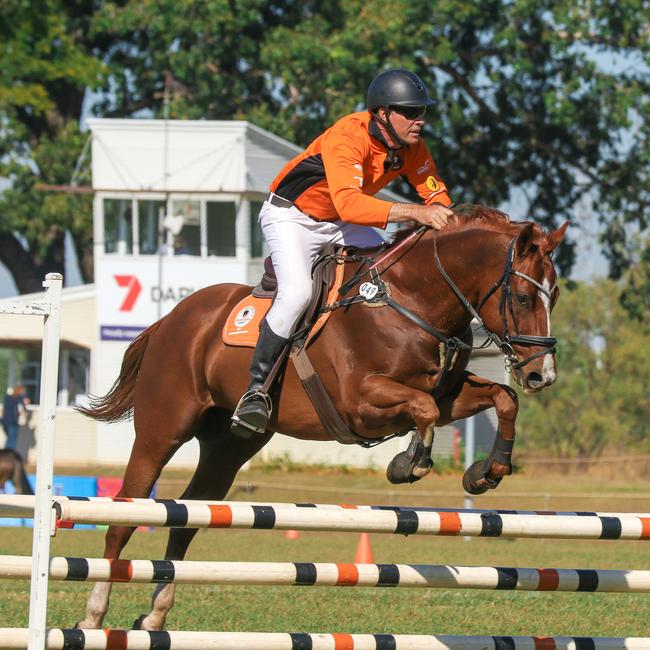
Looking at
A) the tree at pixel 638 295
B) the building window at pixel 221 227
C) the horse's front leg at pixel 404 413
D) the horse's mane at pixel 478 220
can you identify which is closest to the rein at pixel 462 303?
the horse's mane at pixel 478 220

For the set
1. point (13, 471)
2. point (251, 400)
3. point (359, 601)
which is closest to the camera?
point (251, 400)

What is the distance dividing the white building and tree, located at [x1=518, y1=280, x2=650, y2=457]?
9.46m

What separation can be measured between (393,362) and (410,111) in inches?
46.9

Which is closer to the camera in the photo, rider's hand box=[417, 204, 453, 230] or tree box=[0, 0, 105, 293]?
rider's hand box=[417, 204, 453, 230]

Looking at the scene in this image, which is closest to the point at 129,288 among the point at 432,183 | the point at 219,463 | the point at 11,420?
the point at 11,420

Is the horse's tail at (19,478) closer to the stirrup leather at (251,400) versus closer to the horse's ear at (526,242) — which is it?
the stirrup leather at (251,400)

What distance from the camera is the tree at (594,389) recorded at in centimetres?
3628

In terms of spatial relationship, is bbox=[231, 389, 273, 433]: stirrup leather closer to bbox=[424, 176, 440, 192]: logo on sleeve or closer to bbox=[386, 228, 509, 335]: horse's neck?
bbox=[386, 228, 509, 335]: horse's neck

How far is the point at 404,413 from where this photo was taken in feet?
17.9

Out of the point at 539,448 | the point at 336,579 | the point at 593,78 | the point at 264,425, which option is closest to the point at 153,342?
the point at 264,425

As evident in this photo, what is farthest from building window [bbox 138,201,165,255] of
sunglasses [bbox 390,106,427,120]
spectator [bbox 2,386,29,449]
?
sunglasses [bbox 390,106,427,120]

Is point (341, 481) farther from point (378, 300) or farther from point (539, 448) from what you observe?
point (378, 300)

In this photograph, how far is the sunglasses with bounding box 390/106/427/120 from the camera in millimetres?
5816

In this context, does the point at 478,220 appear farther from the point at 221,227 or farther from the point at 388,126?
the point at 221,227
